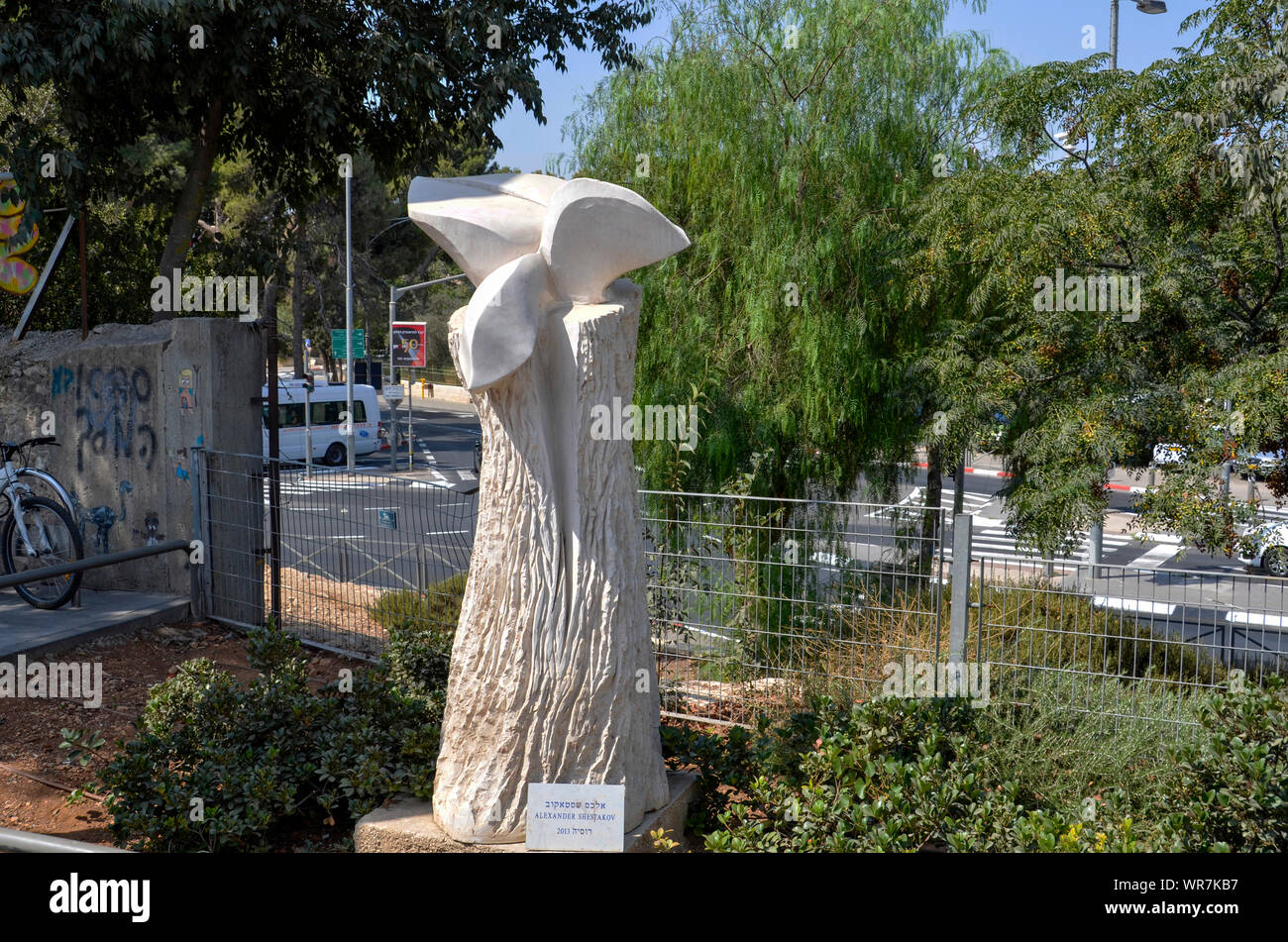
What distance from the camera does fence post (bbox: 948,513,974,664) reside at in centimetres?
571

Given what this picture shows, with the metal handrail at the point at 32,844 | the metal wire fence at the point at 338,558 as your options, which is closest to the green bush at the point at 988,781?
the metal handrail at the point at 32,844

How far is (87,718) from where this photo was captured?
20.7 ft

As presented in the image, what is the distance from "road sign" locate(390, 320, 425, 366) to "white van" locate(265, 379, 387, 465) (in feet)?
6.91

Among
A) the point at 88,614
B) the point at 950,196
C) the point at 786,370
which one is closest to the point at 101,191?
the point at 88,614

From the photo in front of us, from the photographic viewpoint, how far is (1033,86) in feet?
26.9

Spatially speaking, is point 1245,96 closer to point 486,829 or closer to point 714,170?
point 714,170

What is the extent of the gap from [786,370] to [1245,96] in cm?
385

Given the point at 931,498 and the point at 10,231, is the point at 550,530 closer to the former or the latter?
the point at 931,498

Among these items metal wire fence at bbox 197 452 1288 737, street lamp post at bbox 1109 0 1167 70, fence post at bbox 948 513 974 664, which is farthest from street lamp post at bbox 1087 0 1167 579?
fence post at bbox 948 513 974 664

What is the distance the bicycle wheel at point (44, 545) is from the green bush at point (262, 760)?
3.11 metres

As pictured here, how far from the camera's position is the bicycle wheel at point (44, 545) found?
26.0ft

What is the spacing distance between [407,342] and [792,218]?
1847 cm

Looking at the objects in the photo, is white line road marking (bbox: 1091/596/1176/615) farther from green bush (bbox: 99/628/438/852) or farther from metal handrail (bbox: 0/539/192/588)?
metal handrail (bbox: 0/539/192/588)

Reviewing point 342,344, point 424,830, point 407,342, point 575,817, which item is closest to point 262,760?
point 424,830
